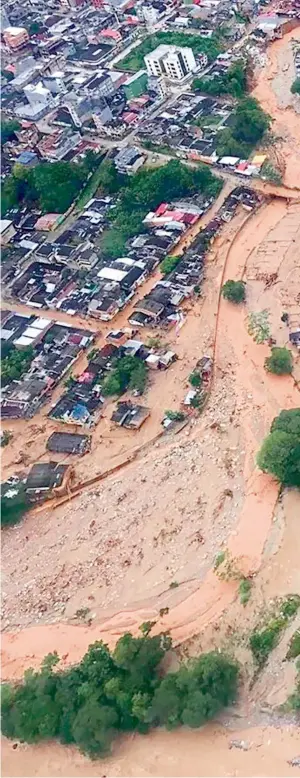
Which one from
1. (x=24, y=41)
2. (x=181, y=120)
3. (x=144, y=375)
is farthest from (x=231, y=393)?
(x=24, y=41)

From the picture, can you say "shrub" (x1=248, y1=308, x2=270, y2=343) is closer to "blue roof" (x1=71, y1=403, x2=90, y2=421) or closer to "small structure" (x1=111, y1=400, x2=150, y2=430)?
"small structure" (x1=111, y1=400, x2=150, y2=430)

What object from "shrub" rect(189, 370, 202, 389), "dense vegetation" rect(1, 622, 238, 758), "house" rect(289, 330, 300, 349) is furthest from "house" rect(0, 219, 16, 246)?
"dense vegetation" rect(1, 622, 238, 758)

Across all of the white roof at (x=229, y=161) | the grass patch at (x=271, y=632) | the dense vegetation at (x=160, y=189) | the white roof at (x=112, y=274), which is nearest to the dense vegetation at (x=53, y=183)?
the dense vegetation at (x=160, y=189)

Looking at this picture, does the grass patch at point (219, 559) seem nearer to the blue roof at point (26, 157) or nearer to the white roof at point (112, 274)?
the white roof at point (112, 274)

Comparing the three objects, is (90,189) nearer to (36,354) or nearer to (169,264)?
(169,264)

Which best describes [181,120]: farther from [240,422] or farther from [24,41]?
[240,422]

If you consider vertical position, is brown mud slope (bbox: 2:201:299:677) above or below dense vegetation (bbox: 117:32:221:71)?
below

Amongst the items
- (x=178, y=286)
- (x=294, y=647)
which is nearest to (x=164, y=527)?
(x=294, y=647)
